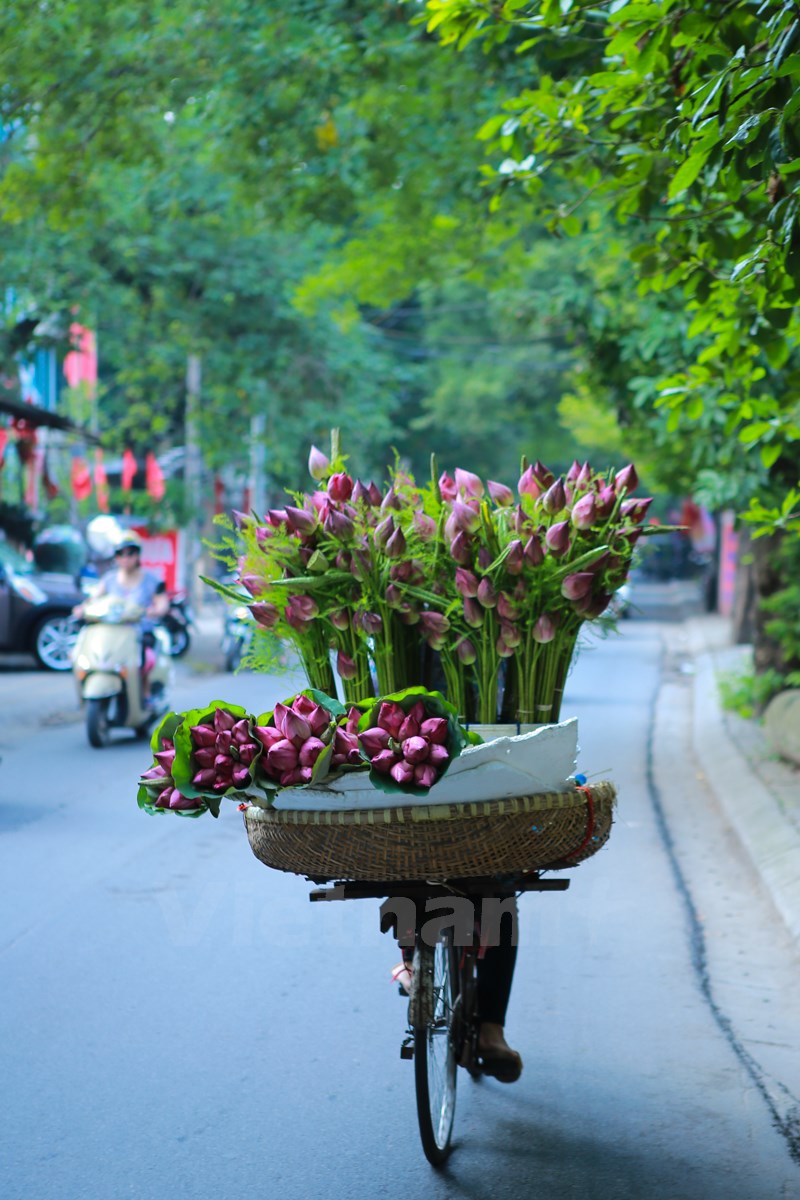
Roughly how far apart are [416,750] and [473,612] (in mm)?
574

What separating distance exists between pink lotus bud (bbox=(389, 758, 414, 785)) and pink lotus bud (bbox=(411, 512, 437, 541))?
0.72 metres

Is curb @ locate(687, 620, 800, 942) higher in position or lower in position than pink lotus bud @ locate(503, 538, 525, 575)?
lower

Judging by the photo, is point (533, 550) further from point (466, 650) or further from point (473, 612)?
point (466, 650)

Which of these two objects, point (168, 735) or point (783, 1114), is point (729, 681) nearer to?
point (783, 1114)

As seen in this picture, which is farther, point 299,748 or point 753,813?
point 753,813

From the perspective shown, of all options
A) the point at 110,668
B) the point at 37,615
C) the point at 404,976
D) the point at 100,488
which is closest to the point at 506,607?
the point at 404,976

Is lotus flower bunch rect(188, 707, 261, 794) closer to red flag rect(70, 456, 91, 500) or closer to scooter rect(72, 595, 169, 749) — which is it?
scooter rect(72, 595, 169, 749)

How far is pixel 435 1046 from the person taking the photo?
3.99 m

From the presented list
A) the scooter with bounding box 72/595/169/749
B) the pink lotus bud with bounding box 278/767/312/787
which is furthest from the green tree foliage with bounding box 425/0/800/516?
the scooter with bounding box 72/595/169/749

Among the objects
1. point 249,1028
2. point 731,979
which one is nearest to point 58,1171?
point 249,1028

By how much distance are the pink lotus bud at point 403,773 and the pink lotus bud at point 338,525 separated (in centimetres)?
66

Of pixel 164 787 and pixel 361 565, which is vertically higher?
pixel 361 565

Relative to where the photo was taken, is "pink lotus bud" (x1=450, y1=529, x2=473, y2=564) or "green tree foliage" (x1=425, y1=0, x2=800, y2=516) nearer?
"pink lotus bud" (x1=450, y1=529, x2=473, y2=564)

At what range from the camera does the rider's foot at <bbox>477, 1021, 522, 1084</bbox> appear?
434 centimetres
